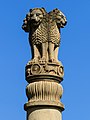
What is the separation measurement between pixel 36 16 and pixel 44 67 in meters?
1.78

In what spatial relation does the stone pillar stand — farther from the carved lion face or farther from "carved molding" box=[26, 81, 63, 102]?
the carved lion face

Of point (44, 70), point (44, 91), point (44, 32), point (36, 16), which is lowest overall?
point (44, 91)

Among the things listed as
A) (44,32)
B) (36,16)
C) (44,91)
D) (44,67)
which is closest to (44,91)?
(44,91)

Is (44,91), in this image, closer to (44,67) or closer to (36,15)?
(44,67)

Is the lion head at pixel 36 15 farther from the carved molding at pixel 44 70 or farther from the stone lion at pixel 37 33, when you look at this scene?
the carved molding at pixel 44 70

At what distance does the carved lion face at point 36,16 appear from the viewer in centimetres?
1833

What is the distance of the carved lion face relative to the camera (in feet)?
60.1

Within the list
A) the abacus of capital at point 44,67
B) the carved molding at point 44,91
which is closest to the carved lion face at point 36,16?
the abacus of capital at point 44,67

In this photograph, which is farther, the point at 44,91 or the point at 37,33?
the point at 37,33

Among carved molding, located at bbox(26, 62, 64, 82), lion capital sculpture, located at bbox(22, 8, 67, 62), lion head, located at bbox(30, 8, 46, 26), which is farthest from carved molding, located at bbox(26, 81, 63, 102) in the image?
lion head, located at bbox(30, 8, 46, 26)

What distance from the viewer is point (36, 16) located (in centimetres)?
1836

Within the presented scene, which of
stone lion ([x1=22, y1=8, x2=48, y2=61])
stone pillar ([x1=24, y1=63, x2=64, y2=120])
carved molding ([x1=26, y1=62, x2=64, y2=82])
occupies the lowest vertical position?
stone pillar ([x1=24, y1=63, x2=64, y2=120])

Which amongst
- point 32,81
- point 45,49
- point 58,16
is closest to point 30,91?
point 32,81

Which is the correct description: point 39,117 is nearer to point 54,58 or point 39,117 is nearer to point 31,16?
point 54,58
